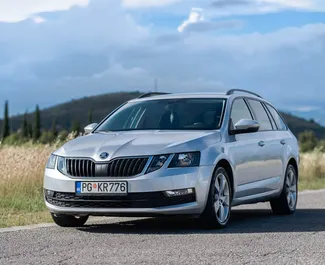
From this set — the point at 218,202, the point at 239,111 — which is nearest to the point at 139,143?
the point at 218,202

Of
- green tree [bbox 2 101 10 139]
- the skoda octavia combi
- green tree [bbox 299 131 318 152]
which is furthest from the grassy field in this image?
green tree [bbox 2 101 10 139]

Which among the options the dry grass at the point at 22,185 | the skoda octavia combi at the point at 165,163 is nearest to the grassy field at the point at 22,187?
the dry grass at the point at 22,185

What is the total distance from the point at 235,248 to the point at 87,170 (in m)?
2.14

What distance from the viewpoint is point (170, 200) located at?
944 cm

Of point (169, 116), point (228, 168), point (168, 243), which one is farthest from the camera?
point (169, 116)

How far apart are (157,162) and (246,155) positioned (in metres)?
1.91

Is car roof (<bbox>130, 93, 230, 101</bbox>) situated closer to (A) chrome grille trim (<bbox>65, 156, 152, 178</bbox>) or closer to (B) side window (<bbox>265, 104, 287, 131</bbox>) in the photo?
(B) side window (<bbox>265, 104, 287, 131</bbox>)

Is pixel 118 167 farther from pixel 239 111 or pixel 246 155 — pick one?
pixel 239 111

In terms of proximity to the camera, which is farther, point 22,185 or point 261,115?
point 22,185

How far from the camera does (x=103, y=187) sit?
30.8 ft

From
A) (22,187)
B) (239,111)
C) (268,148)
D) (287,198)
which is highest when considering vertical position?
(239,111)

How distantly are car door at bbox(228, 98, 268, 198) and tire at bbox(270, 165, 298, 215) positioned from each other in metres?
0.97

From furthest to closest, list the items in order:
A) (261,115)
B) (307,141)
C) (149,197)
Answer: (307,141) < (261,115) < (149,197)

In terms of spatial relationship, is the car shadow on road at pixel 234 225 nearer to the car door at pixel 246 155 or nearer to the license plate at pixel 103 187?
the car door at pixel 246 155
